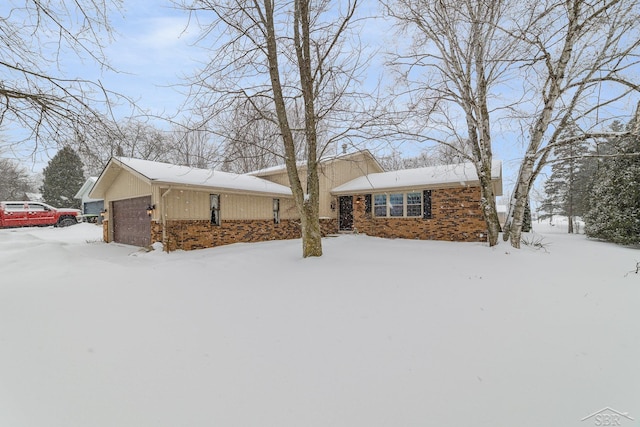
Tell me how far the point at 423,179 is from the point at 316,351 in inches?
467

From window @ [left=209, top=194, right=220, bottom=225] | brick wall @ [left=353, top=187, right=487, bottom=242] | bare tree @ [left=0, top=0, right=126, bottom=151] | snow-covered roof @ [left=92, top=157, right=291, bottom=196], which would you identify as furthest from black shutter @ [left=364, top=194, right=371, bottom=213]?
bare tree @ [left=0, top=0, right=126, bottom=151]

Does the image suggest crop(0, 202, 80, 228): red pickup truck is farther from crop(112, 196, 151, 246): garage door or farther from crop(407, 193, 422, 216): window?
crop(407, 193, 422, 216): window

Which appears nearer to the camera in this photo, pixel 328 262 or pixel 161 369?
pixel 161 369

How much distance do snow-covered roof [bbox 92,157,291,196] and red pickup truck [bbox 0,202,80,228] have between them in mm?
12879

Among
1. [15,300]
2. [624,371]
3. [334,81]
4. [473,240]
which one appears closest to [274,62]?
[334,81]

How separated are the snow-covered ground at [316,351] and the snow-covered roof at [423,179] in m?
6.87

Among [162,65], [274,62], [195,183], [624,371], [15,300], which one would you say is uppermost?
[274,62]

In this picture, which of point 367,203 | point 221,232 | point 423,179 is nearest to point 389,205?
point 367,203

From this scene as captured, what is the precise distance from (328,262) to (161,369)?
4678 millimetres

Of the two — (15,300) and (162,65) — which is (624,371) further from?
(162,65)

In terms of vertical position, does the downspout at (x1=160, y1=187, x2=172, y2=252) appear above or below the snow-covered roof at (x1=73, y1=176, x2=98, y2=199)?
below

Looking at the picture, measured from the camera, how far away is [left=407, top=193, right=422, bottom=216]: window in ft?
43.6

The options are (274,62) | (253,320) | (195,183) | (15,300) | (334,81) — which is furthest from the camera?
(195,183)

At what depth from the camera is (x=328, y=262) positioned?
22.7 feet
